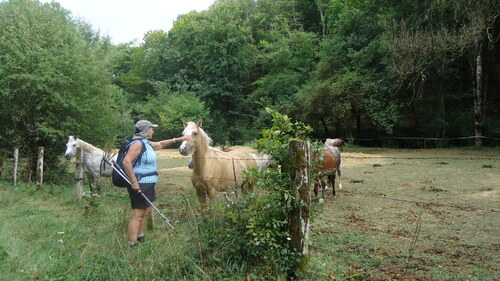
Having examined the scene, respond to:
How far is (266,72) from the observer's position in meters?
40.0

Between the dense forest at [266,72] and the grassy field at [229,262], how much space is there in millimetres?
3568

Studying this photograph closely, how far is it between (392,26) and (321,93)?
23.1 feet

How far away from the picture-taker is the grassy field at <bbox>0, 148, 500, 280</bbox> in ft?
11.5

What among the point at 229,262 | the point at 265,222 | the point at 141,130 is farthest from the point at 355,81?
the point at 229,262

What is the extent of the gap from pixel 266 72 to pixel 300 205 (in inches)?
1484

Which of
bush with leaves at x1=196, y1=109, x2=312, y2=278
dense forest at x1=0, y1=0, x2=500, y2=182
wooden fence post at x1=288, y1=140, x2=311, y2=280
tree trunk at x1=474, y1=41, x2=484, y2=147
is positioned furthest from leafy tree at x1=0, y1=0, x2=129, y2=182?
tree trunk at x1=474, y1=41, x2=484, y2=147

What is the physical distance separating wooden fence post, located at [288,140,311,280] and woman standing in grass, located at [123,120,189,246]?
195 centimetres

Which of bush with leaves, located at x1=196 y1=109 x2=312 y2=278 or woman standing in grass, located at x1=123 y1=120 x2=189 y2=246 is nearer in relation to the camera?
bush with leaves, located at x1=196 y1=109 x2=312 y2=278

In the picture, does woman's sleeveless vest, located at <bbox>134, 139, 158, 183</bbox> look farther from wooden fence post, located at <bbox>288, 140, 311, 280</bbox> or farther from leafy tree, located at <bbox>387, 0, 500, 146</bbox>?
leafy tree, located at <bbox>387, 0, 500, 146</bbox>

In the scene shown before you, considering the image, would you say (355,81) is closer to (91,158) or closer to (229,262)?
(91,158)

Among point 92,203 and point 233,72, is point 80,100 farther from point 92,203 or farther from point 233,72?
point 233,72

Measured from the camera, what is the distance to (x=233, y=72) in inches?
1516

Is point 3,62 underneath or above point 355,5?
underneath

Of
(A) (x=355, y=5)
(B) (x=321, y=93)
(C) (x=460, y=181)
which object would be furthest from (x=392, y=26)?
(C) (x=460, y=181)
